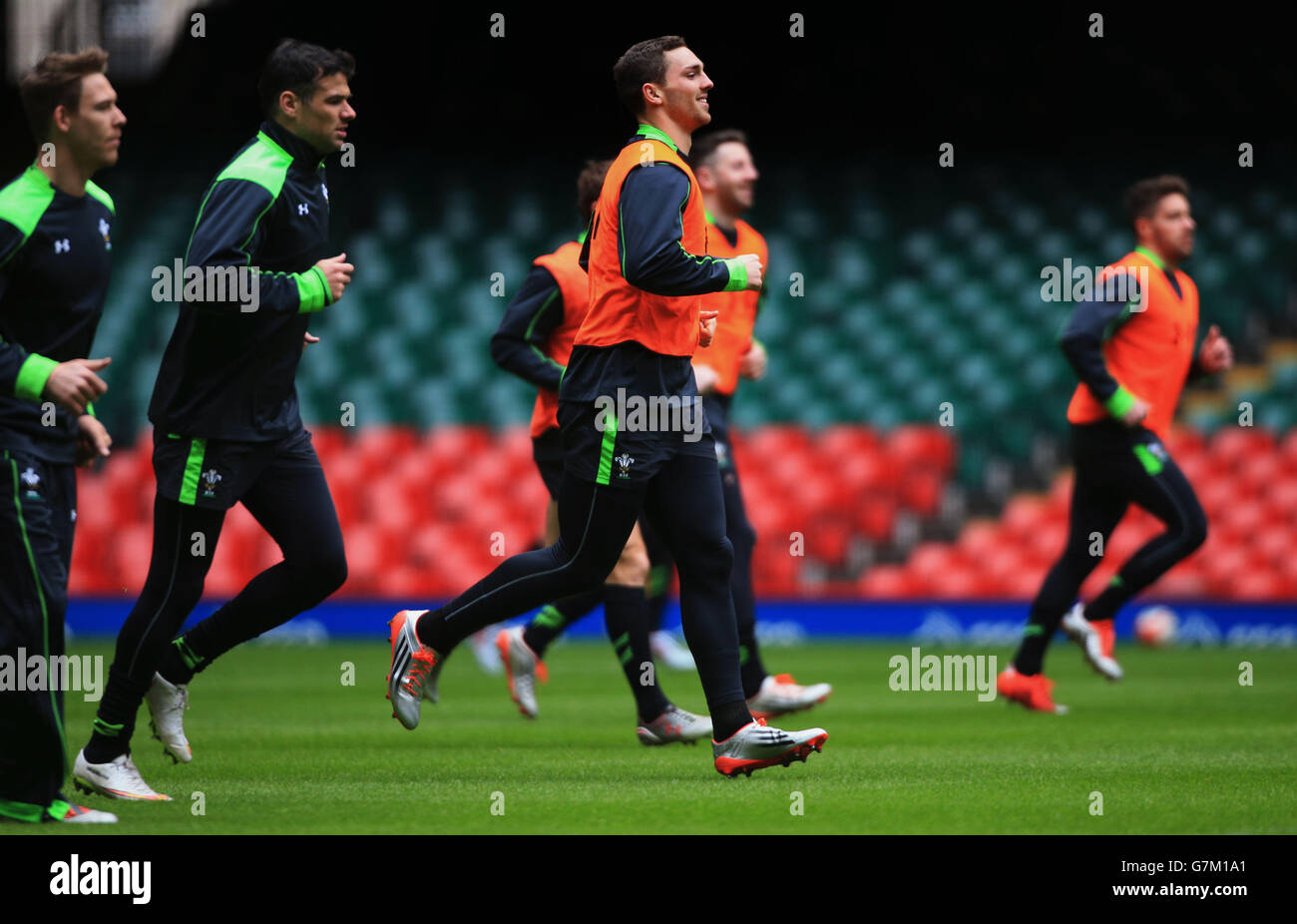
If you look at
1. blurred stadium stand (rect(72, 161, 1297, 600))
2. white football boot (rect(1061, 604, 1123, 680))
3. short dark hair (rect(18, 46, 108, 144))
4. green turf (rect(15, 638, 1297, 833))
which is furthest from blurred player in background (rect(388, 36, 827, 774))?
blurred stadium stand (rect(72, 161, 1297, 600))

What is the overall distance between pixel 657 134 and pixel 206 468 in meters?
1.78

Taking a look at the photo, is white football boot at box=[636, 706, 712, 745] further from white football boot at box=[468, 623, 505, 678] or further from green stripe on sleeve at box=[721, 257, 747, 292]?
white football boot at box=[468, 623, 505, 678]

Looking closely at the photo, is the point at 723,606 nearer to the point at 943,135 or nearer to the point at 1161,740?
the point at 1161,740

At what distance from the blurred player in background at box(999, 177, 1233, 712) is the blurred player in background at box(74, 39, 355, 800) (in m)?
3.94

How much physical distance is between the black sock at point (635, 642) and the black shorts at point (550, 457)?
507 millimetres

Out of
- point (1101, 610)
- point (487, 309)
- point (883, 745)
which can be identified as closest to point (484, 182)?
point (487, 309)

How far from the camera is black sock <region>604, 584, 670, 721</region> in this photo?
6863mm

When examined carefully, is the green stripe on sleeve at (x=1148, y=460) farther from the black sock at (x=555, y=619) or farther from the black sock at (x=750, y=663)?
the black sock at (x=555, y=619)

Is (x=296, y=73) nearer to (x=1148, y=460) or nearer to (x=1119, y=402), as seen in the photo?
(x=1119, y=402)

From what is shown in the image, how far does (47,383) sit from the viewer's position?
4.37m

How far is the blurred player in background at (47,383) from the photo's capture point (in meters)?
4.48

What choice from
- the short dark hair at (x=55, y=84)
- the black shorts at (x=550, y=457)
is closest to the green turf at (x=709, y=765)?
the black shorts at (x=550, y=457)
